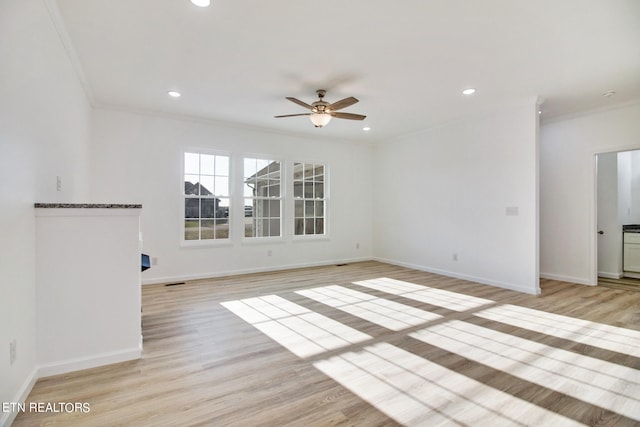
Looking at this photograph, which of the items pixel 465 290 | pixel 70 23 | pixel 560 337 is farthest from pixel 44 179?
pixel 465 290

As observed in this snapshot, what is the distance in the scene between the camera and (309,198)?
6.77 meters

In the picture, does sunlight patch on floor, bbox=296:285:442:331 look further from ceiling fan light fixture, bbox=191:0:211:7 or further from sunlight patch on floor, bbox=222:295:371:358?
ceiling fan light fixture, bbox=191:0:211:7

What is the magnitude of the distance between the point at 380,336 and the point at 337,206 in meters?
4.28

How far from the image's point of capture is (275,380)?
223cm

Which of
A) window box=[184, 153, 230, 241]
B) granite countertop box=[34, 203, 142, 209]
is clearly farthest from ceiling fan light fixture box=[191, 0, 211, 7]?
window box=[184, 153, 230, 241]

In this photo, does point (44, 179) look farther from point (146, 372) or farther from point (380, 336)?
point (380, 336)

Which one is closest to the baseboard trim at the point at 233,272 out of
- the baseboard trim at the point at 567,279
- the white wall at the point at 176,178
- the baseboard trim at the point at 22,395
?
the white wall at the point at 176,178

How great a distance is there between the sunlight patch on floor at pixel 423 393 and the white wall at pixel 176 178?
371 centimetres

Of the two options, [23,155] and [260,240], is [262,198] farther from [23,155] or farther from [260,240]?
[23,155]

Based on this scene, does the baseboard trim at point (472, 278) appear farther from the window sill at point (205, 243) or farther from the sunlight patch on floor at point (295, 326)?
the window sill at point (205, 243)

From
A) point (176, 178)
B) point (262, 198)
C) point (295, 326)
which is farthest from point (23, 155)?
point (262, 198)

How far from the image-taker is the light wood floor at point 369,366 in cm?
186

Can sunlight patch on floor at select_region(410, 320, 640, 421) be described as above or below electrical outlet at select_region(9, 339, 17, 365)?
below

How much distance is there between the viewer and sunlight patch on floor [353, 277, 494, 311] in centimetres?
398
